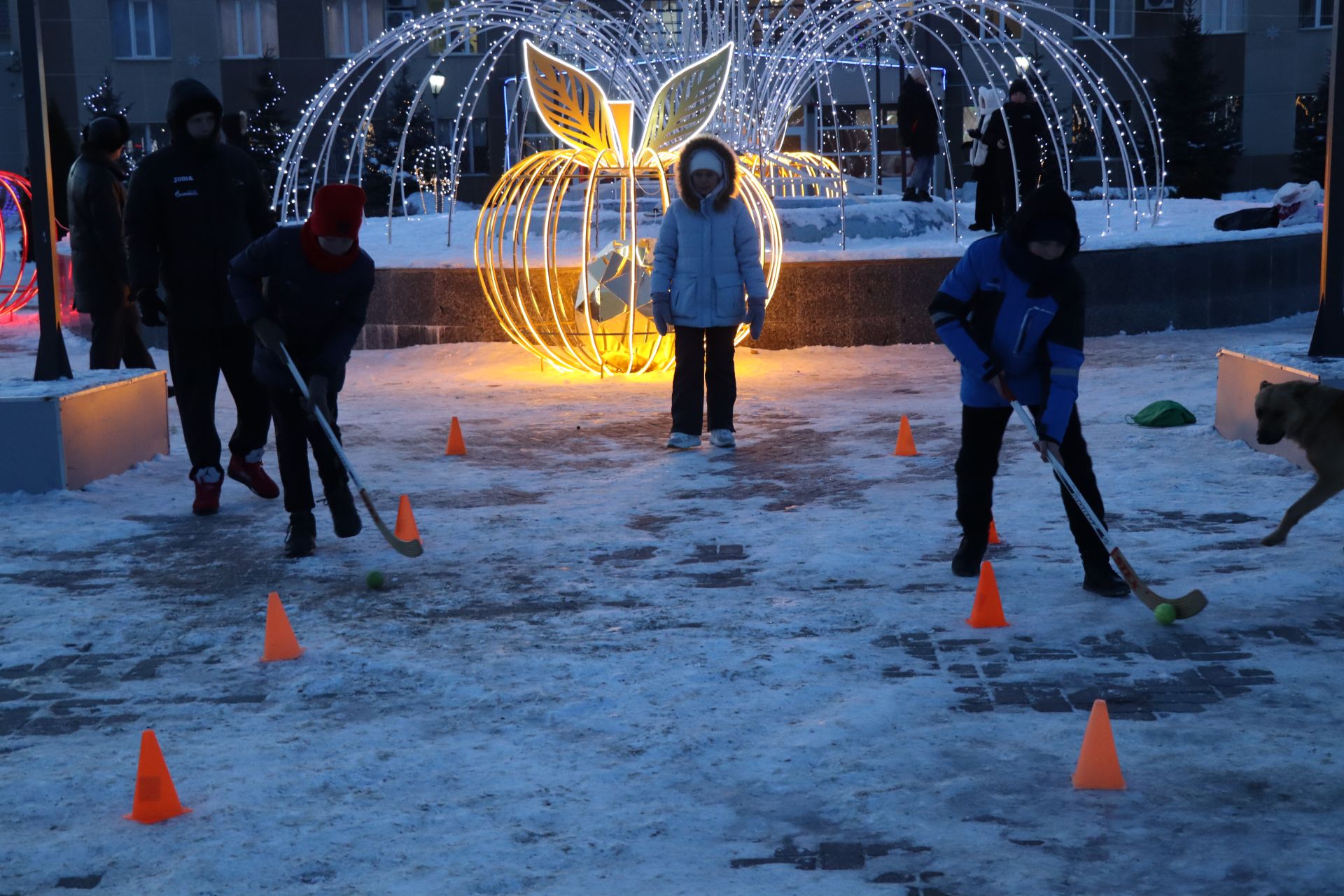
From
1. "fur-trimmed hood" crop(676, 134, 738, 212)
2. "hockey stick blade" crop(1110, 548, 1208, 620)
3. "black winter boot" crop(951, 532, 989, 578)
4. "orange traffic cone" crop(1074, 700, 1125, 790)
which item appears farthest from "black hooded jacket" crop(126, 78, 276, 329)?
"orange traffic cone" crop(1074, 700, 1125, 790)

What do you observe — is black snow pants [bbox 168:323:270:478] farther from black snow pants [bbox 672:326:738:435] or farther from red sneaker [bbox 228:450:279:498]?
black snow pants [bbox 672:326:738:435]

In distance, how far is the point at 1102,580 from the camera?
5.52m

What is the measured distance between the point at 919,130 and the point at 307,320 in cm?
1143

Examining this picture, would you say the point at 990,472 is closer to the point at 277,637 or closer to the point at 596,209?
the point at 277,637

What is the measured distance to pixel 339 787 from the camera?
3.85m

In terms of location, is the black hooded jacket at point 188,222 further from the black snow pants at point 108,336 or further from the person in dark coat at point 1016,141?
the person in dark coat at point 1016,141

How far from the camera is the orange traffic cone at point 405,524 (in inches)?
255

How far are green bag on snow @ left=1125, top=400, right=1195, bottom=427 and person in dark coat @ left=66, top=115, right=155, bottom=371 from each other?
5847 mm

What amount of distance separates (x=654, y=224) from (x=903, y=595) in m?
7.93

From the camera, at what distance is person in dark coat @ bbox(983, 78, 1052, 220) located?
47.8 feet

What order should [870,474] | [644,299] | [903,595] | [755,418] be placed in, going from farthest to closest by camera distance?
[644,299]
[755,418]
[870,474]
[903,595]

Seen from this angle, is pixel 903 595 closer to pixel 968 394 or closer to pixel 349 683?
pixel 968 394

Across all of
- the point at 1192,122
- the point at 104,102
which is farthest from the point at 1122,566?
the point at 104,102

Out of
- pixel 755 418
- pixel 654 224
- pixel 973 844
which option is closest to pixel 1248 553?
pixel 973 844
